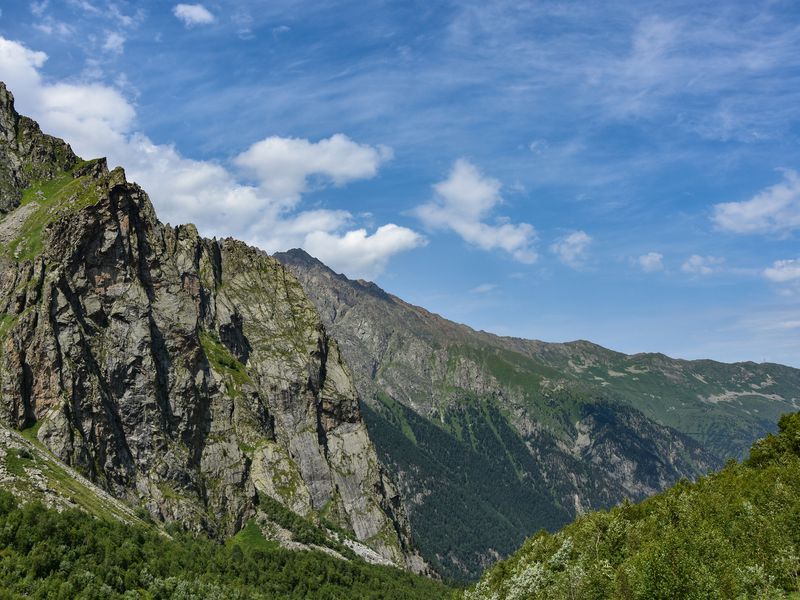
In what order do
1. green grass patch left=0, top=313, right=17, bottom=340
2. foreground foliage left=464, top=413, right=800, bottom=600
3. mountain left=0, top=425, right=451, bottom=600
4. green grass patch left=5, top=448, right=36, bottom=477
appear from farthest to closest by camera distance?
1. green grass patch left=0, top=313, right=17, bottom=340
2. green grass patch left=5, top=448, right=36, bottom=477
3. mountain left=0, top=425, right=451, bottom=600
4. foreground foliage left=464, top=413, right=800, bottom=600

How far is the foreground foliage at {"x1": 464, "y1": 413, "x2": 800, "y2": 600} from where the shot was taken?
7300 cm

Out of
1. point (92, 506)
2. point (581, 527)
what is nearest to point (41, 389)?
point (92, 506)

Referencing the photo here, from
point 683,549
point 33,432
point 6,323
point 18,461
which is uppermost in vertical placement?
point 6,323

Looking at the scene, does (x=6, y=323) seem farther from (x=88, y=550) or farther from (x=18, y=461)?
(x=88, y=550)

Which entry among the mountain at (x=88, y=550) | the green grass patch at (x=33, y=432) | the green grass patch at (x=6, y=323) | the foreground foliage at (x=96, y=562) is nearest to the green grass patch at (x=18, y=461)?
the mountain at (x=88, y=550)

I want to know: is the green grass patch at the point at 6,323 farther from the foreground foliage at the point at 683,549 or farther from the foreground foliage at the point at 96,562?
the foreground foliage at the point at 683,549

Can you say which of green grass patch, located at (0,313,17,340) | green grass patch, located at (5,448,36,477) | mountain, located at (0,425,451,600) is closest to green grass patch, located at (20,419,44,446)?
mountain, located at (0,425,451,600)

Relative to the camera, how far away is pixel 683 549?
81.7m

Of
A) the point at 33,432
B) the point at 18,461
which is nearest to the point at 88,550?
the point at 18,461

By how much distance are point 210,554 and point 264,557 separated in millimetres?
31753

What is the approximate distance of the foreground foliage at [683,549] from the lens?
73000mm

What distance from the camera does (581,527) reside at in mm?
114750

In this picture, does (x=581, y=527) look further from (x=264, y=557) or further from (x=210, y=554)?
(x=264, y=557)

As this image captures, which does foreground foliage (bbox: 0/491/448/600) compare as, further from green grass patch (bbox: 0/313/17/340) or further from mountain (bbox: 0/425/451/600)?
green grass patch (bbox: 0/313/17/340)
